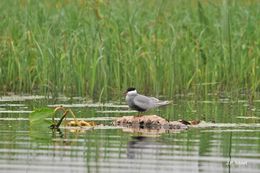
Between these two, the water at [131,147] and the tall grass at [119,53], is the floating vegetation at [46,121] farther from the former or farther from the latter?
the tall grass at [119,53]

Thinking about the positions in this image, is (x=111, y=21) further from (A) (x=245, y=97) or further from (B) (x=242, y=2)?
(B) (x=242, y=2)

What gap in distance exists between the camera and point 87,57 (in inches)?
597

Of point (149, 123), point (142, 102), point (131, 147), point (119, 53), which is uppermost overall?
point (119, 53)

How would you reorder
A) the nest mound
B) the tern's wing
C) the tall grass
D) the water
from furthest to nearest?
1. the tall grass
2. the tern's wing
3. the nest mound
4. the water

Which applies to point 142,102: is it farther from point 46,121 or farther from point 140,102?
point 46,121

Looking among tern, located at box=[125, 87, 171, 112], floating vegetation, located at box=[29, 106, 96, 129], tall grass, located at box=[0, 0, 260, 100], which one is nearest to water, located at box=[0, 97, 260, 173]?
floating vegetation, located at box=[29, 106, 96, 129]

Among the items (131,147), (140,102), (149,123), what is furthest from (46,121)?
(131,147)

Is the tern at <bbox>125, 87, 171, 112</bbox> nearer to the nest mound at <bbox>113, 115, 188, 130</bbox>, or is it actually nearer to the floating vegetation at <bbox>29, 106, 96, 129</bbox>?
the nest mound at <bbox>113, 115, 188, 130</bbox>

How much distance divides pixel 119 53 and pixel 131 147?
Answer: 19.7 feet

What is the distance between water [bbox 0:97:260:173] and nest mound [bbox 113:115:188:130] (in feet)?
0.67

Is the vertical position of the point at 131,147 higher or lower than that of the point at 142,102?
lower

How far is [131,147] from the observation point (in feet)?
31.1

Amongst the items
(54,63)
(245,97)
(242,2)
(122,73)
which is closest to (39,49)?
(54,63)

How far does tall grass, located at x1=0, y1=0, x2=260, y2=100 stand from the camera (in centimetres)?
1516
